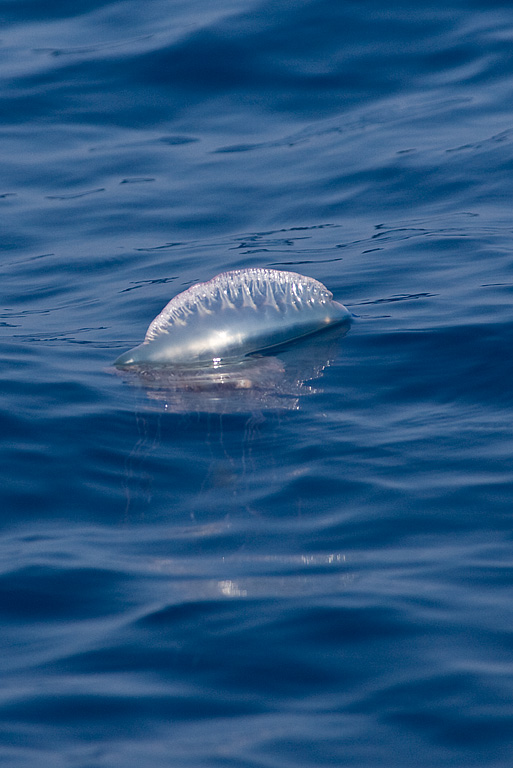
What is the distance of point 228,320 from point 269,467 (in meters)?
1.19

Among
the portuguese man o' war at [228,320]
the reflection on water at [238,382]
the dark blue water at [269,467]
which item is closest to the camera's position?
the dark blue water at [269,467]

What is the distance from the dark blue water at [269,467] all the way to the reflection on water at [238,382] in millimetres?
19

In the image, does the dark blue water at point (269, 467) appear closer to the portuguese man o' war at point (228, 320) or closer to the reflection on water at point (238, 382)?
the reflection on water at point (238, 382)

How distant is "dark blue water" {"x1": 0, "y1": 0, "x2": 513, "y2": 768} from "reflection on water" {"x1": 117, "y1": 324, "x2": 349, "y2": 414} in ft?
0.06

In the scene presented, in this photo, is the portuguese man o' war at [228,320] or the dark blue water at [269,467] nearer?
the dark blue water at [269,467]

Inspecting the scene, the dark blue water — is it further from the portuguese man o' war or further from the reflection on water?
the portuguese man o' war

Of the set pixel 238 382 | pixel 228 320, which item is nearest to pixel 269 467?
pixel 238 382

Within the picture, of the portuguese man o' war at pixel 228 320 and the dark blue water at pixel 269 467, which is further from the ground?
the portuguese man o' war at pixel 228 320

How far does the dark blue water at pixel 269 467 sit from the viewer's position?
2.87 m

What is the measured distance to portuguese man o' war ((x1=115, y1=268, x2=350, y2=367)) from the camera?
515 centimetres

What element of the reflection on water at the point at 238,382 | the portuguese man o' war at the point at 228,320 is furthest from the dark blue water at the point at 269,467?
the portuguese man o' war at the point at 228,320

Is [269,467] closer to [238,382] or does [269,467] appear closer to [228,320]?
[238,382]

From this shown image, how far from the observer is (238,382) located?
4934 mm

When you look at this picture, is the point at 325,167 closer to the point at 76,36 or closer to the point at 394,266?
the point at 394,266
